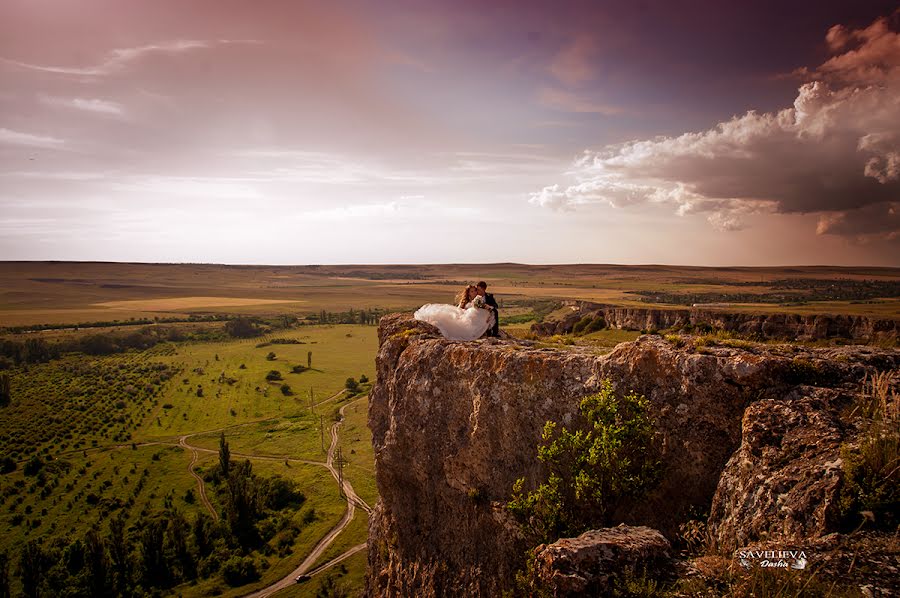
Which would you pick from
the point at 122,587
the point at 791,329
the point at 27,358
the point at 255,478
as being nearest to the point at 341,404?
the point at 255,478

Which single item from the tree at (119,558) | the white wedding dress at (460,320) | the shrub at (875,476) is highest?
the white wedding dress at (460,320)

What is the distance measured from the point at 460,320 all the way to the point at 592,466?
7.93 m

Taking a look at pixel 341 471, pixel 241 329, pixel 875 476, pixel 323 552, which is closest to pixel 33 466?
pixel 341 471

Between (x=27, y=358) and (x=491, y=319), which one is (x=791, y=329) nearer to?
(x=491, y=319)

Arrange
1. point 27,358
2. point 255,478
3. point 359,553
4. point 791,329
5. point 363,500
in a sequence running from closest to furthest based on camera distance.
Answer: point 791,329
point 359,553
point 363,500
point 255,478
point 27,358

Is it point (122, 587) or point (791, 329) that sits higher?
point (791, 329)

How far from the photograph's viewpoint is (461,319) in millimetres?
17156

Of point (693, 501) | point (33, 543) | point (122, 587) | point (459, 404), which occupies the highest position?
point (459, 404)

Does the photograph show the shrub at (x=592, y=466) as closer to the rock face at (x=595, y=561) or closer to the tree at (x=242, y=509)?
the rock face at (x=595, y=561)

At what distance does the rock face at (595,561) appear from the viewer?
658 cm

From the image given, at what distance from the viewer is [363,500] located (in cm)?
5700

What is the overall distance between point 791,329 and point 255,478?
70.1 m

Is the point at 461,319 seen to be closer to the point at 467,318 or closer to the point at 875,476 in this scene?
the point at 467,318

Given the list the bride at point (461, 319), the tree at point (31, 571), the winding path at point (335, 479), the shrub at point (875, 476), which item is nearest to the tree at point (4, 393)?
the winding path at point (335, 479)
